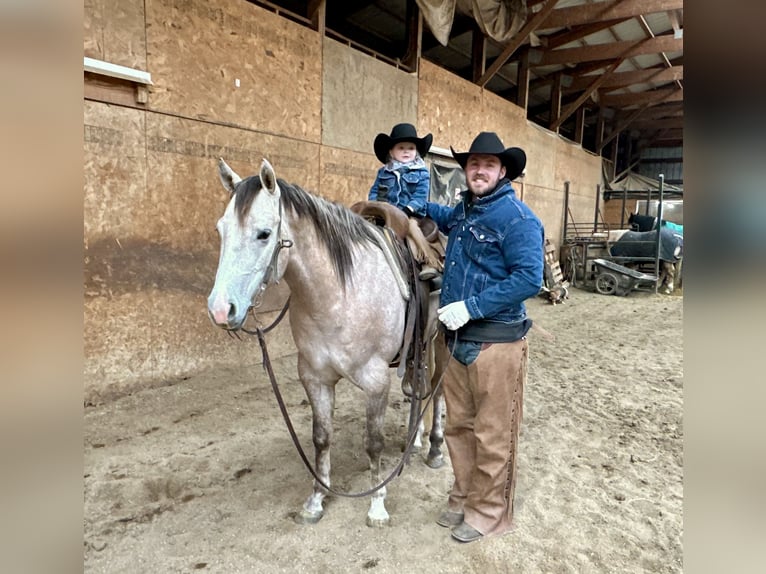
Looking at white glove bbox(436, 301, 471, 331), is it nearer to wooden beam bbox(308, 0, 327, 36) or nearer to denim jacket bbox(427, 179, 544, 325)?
denim jacket bbox(427, 179, 544, 325)

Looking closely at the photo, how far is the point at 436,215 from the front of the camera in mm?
2707

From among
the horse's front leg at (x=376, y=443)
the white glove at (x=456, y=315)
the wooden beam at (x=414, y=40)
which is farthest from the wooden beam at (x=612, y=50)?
the horse's front leg at (x=376, y=443)

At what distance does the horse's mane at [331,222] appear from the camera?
1.88m

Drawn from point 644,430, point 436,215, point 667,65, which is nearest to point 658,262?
point 667,65

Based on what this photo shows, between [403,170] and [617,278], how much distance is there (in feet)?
25.2

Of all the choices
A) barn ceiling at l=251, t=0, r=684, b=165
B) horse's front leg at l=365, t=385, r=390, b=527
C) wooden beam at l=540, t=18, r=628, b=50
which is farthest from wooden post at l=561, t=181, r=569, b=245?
horse's front leg at l=365, t=385, r=390, b=527

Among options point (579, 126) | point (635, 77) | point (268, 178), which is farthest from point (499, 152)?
point (579, 126)

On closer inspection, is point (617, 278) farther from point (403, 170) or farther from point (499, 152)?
point (499, 152)

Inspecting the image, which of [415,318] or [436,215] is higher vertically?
[436,215]

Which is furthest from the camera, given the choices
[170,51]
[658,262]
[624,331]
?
[658,262]

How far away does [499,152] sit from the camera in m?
1.89
